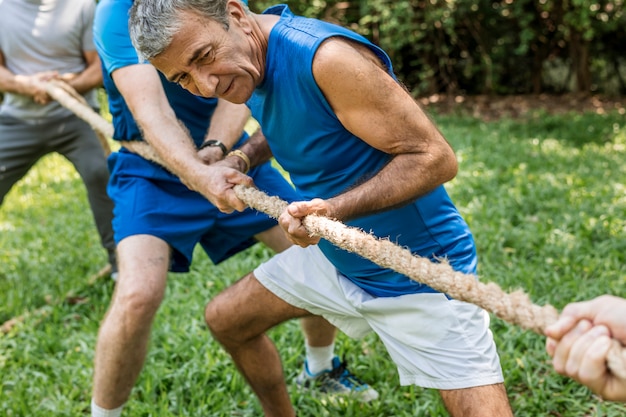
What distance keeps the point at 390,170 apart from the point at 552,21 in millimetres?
8637

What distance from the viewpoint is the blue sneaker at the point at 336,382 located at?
3.08m

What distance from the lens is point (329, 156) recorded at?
2.07m

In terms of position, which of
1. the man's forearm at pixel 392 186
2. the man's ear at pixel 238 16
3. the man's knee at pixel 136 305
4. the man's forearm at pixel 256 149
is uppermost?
the man's ear at pixel 238 16

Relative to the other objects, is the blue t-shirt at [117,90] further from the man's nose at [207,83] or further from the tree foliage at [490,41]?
the tree foliage at [490,41]

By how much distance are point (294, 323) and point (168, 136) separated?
1.46 meters

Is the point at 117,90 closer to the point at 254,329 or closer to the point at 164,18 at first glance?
the point at 164,18

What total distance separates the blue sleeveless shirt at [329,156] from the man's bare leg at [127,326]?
0.70 m

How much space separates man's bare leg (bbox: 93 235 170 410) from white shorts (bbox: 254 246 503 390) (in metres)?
0.49

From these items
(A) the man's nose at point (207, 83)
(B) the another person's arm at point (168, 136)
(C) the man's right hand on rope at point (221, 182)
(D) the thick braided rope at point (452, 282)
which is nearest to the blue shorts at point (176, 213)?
(B) the another person's arm at point (168, 136)

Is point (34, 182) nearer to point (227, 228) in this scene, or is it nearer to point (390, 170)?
point (227, 228)

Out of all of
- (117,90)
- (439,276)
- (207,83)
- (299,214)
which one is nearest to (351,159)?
(299,214)

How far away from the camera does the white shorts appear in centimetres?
206

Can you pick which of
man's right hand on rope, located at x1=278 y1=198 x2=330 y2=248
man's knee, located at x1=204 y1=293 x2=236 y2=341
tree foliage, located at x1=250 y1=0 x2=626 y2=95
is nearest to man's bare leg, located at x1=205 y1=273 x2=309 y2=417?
man's knee, located at x1=204 y1=293 x2=236 y2=341

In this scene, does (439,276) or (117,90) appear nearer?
(439,276)
